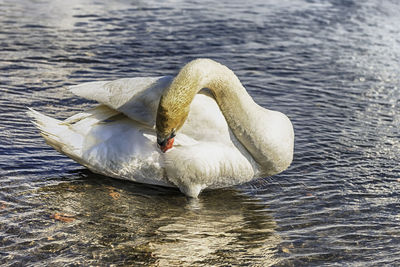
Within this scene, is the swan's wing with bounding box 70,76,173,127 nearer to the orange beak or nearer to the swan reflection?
the orange beak

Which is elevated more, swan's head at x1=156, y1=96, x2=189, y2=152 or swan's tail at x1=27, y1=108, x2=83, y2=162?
swan's head at x1=156, y1=96, x2=189, y2=152

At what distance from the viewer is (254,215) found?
652 centimetres

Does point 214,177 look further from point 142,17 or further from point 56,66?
point 142,17

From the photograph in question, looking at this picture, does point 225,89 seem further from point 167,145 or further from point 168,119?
point 168,119

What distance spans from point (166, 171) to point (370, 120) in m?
3.82

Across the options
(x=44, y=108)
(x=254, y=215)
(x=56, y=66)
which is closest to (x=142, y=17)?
(x=56, y=66)

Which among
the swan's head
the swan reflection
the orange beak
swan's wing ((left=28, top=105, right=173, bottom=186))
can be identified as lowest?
the swan reflection

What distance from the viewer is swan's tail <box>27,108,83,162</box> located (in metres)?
6.97

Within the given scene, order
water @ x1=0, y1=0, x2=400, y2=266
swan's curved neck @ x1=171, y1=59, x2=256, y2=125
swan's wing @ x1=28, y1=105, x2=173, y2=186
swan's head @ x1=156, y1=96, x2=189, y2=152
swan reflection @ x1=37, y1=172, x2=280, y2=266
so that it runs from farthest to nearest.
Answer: swan's wing @ x1=28, y1=105, x2=173, y2=186
swan's curved neck @ x1=171, y1=59, x2=256, y2=125
swan's head @ x1=156, y1=96, x2=189, y2=152
water @ x1=0, y1=0, x2=400, y2=266
swan reflection @ x1=37, y1=172, x2=280, y2=266

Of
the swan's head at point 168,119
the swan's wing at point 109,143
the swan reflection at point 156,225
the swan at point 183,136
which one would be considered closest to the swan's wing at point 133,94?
the swan at point 183,136

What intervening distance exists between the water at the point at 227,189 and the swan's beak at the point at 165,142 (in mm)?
670

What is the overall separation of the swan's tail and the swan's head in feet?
3.92

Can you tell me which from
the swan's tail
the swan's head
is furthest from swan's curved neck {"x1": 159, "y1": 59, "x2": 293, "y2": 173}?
the swan's tail

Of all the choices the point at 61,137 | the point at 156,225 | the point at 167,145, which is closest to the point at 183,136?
the point at 167,145
